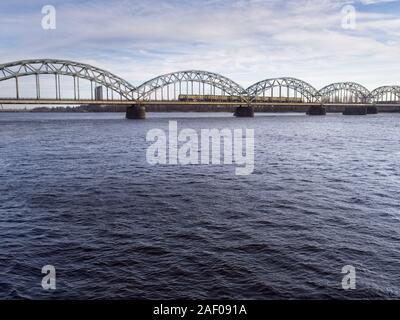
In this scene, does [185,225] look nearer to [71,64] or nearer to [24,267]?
[24,267]

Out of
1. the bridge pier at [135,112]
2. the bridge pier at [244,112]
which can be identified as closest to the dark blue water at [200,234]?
the bridge pier at [135,112]

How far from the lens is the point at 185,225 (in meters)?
17.6

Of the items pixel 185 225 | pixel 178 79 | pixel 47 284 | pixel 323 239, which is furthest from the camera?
pixel 178 79

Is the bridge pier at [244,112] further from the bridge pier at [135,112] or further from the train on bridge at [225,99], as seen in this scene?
the bridge pier at [135,112]

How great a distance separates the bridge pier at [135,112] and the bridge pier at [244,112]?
168 feet

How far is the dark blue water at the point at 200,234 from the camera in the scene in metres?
12.0

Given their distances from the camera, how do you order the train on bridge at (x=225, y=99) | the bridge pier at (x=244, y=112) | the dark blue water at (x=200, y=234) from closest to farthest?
1. the dark blue water at (x=200, y=234)
2. the train on bridge at (x=225, y=99)
3. the bridge pier at (x=244, y=112)

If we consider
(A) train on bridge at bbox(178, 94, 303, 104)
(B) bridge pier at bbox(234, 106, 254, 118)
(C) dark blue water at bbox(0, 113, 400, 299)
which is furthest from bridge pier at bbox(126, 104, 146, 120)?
(C) dark blue water at bbox(0, 113, 400, 299)

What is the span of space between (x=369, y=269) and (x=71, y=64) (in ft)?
449

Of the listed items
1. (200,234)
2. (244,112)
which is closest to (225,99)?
(244,112)

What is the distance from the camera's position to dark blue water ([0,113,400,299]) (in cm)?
1202

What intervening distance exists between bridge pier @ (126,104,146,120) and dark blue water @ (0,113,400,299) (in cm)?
11758
